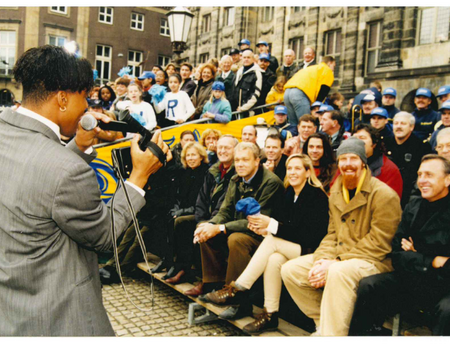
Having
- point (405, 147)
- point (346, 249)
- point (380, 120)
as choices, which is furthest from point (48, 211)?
point (380, 120)

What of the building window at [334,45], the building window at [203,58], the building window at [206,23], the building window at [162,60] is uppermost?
the building window at [206,23]

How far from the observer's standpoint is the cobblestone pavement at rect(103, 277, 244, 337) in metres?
4.88

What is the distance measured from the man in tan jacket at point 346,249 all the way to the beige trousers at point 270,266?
0.61 ft

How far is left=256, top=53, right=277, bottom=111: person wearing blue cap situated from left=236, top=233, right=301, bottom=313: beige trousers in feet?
19.7

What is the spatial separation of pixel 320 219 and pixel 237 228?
0.98 metres

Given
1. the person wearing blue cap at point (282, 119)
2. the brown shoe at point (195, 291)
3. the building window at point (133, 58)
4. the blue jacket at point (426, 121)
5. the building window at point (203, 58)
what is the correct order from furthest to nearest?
the building window at point (133, 58)
the building window at point (203, 58)
the person wearing blue cap at point (282, 119)
the blue jacket at point (426, 121)
the brown shoe at point (195, 291)

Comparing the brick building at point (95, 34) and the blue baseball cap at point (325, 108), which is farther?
the brick building at point (95, 34)

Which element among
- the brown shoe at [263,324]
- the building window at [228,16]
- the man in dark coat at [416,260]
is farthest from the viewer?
the building window at [228,16]

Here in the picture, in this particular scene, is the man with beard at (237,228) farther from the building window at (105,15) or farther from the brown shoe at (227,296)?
the building window at (105,15)

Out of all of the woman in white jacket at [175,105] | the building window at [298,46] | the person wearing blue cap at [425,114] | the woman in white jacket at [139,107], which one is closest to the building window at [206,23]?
the building window at [298,46]

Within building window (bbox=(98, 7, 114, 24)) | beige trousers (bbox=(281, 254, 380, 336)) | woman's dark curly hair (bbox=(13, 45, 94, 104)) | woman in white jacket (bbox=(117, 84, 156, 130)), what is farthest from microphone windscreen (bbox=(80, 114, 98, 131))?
building window (bbox=(98, 7, 114, 24))

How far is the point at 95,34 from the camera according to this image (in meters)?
31.2

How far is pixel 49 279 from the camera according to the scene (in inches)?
66.1

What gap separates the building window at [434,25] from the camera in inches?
541
